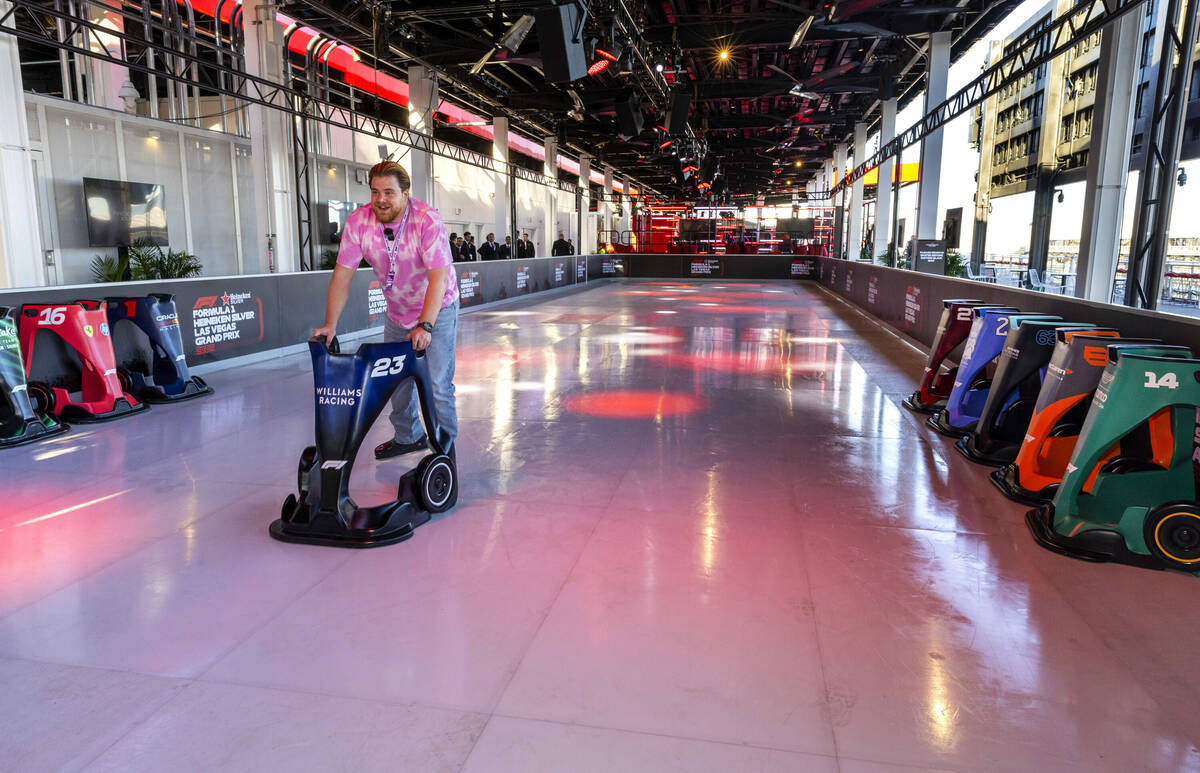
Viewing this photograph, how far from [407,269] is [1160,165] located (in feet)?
20.4

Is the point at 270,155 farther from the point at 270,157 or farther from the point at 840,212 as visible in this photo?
the point at 840,212

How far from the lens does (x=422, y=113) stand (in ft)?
57.8

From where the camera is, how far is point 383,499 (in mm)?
4301

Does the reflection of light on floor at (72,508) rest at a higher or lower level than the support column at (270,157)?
lower

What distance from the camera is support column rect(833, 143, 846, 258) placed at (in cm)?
2948

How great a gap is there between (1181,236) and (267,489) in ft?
113

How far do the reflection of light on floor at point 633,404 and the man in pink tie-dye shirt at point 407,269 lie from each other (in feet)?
7.79

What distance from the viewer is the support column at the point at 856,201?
2580 cm

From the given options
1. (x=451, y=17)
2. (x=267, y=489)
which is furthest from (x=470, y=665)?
(x=451, y=17)

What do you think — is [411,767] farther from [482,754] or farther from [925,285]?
[925,285]

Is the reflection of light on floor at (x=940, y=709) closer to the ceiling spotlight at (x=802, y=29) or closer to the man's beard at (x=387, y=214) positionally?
the man's beard at (x=387, y=214)

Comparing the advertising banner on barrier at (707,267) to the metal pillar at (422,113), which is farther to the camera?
the advertising banner on barrier at (707,267)

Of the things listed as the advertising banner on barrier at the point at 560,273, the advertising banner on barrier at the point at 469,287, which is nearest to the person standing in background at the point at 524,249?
the advertising banner on barrier at the point at 560,273

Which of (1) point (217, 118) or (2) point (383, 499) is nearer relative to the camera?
(2) point (383, 499)
